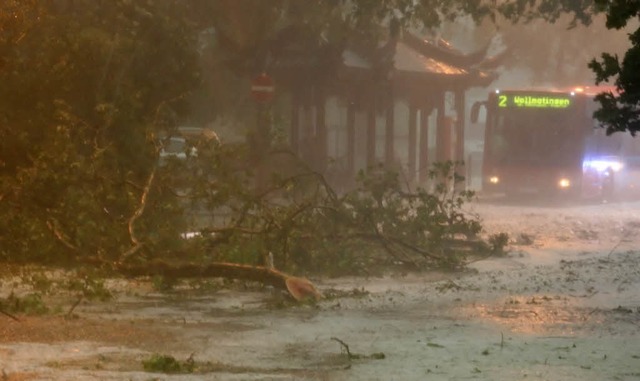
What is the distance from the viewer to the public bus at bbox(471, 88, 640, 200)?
32938 millimetres

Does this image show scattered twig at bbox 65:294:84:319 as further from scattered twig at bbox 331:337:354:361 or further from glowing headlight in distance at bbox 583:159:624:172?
glowing headlight in distance at bbox 583:159:624:172

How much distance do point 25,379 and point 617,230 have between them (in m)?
17.9

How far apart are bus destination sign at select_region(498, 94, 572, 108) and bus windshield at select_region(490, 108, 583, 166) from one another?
151mm

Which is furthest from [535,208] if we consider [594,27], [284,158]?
[594,27]

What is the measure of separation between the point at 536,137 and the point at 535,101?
43.7 inches

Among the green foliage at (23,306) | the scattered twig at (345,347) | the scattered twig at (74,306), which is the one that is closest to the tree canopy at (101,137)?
the scattered twig at (74,306)

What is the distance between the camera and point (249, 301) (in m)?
12.7

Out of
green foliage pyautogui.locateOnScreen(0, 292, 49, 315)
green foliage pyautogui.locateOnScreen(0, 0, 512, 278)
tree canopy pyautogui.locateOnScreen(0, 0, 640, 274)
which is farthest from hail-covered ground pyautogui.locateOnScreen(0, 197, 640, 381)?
tree canopy pyautogui.locateOnScreen(0, 0, 640, 274)

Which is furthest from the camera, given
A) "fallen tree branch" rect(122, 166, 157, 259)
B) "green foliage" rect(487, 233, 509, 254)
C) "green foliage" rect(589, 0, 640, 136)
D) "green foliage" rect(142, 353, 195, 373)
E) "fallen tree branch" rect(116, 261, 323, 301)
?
"green foliage" rect(487, 233, 509, 254)

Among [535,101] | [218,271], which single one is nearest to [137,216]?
[218,271]

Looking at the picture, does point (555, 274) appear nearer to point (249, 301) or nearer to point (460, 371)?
point (249, 301)

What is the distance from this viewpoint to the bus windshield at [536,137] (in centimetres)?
3300

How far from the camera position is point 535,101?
3338 centimetres

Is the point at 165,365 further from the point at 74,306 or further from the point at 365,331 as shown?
the point at 74,306
